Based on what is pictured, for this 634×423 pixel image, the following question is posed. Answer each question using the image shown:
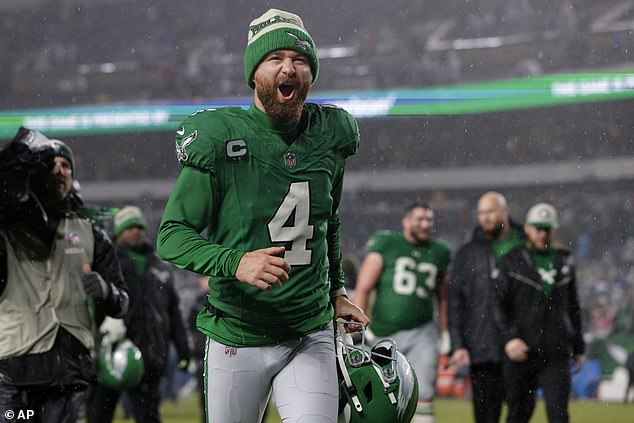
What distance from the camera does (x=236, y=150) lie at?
269 centimetres

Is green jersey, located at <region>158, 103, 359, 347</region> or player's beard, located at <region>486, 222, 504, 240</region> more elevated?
player's beard, located at <region>486, 222, 504, 240</region>

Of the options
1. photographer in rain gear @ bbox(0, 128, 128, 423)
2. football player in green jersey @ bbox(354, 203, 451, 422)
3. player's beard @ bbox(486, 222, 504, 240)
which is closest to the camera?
photographer in rain gear @ bbox(0, 128, 128, 423)

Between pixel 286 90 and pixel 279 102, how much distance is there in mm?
45

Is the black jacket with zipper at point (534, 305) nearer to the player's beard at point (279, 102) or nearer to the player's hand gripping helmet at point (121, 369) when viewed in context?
the player's hand gripping helmet at point (121, 369)

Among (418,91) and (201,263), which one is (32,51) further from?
(201,263)

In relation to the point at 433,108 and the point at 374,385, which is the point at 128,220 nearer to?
the point at 374,385

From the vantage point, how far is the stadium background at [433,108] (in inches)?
Answer: 682

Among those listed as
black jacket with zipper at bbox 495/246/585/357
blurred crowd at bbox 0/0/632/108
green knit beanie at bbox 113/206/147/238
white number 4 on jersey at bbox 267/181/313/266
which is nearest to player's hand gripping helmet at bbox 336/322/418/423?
white number 4 on jersey at bbox 267/181/313/266

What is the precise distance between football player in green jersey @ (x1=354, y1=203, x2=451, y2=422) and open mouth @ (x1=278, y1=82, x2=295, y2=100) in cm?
347

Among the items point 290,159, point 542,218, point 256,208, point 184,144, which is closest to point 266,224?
point 256,208

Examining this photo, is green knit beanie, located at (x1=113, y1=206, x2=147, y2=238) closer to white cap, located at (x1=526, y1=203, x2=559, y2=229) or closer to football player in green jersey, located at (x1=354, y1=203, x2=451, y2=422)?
football player in green jersey, located at (x1=354, y1=203, x2=451, y2=422)

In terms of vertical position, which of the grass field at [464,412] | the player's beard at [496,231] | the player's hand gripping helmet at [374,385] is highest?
the player's beard at [496,231]

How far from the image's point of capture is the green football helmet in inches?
231

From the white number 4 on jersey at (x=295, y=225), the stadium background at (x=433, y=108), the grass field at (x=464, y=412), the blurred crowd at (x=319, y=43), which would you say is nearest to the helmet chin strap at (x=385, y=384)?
the white number 4 on jersey at (x=295, y=225)
